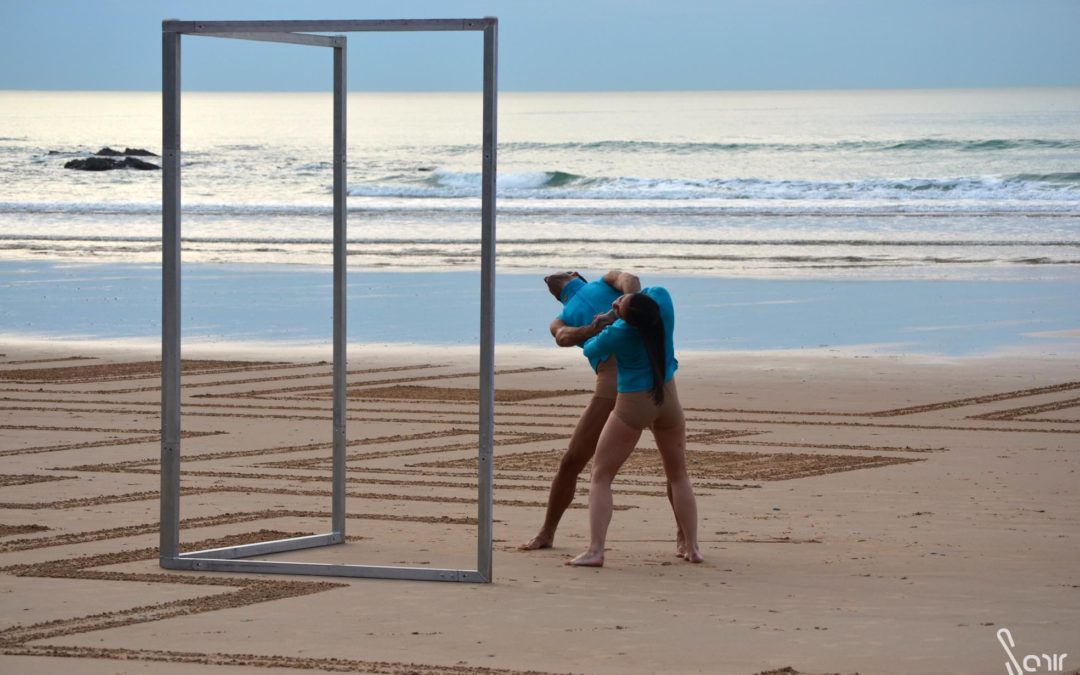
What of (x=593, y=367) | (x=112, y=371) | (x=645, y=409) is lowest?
(x=112, y=371)

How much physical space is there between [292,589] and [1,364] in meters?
11.0

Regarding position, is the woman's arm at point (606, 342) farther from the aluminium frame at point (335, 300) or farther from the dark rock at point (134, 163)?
the dark rock at point (134, 163)

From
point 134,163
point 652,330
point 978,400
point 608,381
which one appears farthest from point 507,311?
point 134,163

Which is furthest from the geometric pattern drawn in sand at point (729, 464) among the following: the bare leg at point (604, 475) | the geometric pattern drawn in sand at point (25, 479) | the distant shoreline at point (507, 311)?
the distant shoreline at point (507, 311)

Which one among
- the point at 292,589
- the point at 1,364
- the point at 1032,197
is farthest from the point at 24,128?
the point at 292,589

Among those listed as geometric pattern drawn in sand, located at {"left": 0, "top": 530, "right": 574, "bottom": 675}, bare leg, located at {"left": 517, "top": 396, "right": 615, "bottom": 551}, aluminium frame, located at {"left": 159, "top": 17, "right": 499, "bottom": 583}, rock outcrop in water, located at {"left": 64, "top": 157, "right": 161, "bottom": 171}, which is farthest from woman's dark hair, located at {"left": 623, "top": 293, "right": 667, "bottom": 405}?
rock outcrop in water, located at {"left": 64, "top": 157, "right": 161, "bottom": 171}

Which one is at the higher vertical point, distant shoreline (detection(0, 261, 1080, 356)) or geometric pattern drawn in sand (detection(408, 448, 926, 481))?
distant shoreline (detection(0, 261, 1080, 356))

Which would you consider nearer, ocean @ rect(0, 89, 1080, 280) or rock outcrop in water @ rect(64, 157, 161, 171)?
ocean @ rect(0, 89, 1080, 280)

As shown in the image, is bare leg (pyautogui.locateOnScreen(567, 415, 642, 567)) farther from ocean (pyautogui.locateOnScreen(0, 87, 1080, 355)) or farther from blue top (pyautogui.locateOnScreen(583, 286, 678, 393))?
ocean (pyautogui.locateOnScreen(0, 87, 1080, 355))

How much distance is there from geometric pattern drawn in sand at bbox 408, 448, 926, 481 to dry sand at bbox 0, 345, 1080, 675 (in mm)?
40

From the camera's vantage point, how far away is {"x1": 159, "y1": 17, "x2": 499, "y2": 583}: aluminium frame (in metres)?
8.12

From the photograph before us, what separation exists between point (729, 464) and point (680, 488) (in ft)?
11.1

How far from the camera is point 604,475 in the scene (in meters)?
8.93

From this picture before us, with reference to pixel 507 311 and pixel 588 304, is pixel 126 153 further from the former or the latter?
pixel 588 304
